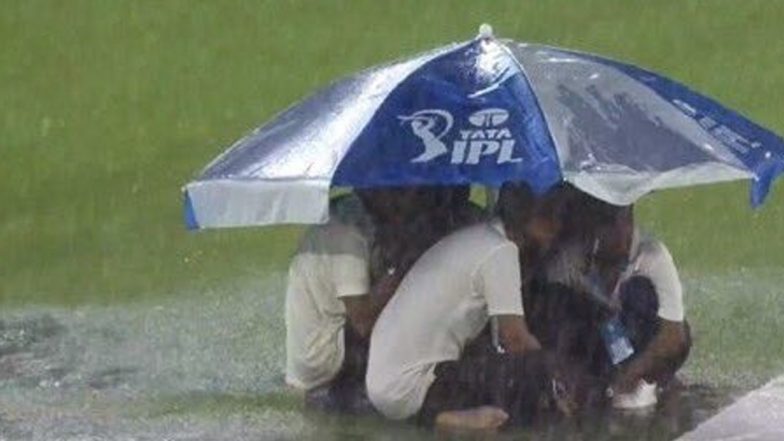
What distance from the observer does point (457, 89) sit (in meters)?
7.39

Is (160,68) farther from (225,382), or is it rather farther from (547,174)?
(547,174)

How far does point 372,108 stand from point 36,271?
5044mm

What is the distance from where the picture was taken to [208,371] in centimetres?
923

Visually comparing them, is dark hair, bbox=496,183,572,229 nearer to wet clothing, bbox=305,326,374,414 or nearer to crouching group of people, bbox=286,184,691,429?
crouching group of people, bbox=286,184,691,429

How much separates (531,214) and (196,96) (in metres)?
9.60

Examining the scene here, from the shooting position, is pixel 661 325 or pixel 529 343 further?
pixel 661 325

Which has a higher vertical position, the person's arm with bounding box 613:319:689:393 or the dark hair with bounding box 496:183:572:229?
the dark hair with bounding box 496:183:572:229

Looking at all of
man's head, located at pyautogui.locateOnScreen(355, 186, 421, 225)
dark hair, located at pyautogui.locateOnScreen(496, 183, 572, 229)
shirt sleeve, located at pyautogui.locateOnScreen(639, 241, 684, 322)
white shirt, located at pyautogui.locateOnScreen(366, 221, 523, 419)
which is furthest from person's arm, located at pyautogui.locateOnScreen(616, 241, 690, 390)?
man's head, located at pyautogui.locateOnScreen(355, 186, 421, 225)

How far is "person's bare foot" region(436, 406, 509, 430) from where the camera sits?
757 centimetres

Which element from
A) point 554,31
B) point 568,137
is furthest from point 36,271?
point 554,31

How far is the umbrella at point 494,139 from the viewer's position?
7.11 metres

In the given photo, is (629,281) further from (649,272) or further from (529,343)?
(529,343)

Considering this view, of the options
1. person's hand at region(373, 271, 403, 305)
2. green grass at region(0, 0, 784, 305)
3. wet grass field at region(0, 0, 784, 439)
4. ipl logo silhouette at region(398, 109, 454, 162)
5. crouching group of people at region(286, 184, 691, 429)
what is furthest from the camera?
green grass at region(0, 0, 784, 305)

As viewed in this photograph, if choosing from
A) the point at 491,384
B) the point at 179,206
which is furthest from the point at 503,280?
the point at 179,206
